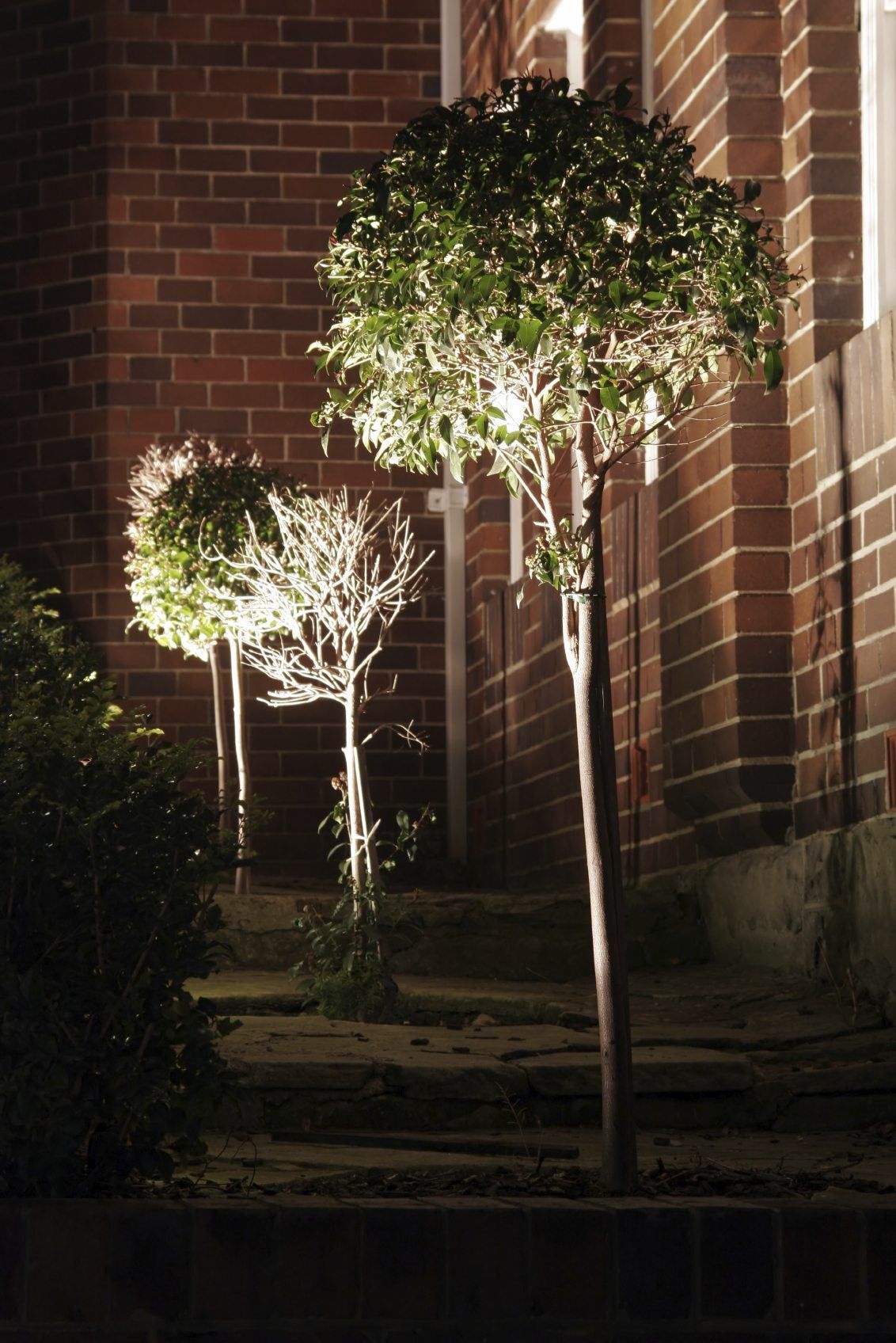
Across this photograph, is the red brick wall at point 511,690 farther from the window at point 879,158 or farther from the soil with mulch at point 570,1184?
the soil with mulch at point 570,1184

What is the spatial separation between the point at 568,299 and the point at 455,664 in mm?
7834

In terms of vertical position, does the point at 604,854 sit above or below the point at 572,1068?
above

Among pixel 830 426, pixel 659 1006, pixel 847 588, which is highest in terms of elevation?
pixel 830 426

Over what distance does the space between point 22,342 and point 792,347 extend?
21.5ft

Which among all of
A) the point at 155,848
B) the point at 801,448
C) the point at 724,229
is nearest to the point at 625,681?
the point at 801,448

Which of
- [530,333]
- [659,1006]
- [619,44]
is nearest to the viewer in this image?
[530,333]

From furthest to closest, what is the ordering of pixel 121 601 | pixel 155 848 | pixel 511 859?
pixel 121 601, pixel 511 859, pixel 155 848

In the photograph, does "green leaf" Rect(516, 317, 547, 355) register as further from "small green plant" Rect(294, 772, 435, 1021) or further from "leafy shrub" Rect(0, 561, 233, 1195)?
"small green plant" Rect(294, 772, 435, 1021)

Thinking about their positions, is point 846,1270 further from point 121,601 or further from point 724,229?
point 121,601

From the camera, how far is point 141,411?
38.3ft

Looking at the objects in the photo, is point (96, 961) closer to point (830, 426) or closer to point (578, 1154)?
point (578, 1154)

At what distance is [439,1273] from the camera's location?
3.12 metres

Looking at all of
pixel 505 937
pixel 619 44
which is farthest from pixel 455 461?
pixel 619 44

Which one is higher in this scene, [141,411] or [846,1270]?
[141,411]
